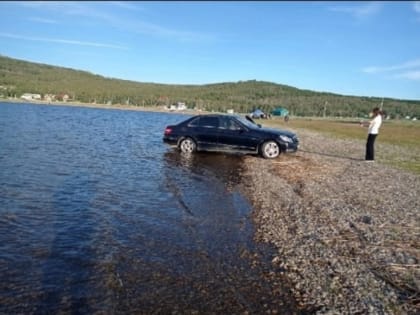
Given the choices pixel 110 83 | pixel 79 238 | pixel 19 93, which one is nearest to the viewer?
pixel 79 238

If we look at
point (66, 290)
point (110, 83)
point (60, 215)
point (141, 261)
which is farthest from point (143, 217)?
point (110, 83)

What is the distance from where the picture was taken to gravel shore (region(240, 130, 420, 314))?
180 inches

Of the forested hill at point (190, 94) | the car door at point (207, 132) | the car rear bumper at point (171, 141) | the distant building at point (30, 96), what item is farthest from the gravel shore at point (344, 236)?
the distant building at point (30, 96)

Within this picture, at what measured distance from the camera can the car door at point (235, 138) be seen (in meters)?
16.5

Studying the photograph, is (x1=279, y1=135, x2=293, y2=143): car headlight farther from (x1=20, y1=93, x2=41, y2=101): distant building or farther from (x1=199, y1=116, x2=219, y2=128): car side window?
(x1=20, y1=93, x2=41, y2=101): distant building

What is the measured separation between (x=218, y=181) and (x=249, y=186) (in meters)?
0.96

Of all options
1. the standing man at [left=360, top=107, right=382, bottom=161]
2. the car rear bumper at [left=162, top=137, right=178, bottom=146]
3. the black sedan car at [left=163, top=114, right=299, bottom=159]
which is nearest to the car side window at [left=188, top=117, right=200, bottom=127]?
the black sedan car at [left=163, top=114, right=299, bottom=159]

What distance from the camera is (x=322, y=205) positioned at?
874 cm

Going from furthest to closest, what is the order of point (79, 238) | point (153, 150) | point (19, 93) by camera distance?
1. point (19, 93)
2. point (153, 150)
3. point (79, 238)

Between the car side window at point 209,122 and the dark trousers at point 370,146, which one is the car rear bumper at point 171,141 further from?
the dark trousers at point 370,146

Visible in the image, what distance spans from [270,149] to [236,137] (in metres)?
1.44

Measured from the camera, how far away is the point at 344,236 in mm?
6637

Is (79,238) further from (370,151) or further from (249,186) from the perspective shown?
(370,151)

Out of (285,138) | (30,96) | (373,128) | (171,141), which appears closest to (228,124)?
(285,138)
